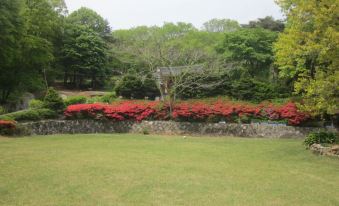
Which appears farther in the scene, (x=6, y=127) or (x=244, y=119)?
(x=244, y=119)

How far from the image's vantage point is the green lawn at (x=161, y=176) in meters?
6.44

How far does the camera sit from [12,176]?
7.77 metres

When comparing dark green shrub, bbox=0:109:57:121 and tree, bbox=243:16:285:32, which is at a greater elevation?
tree, bbox=243:16:285:32

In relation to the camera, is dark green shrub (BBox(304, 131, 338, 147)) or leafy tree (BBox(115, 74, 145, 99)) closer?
dark green shrub (BBox(304, 131, 338, 147))

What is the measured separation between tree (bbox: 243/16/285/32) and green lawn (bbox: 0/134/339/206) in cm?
2201

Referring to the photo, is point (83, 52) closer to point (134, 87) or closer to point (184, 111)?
point (134, 87)

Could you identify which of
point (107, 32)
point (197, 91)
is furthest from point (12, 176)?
point (107, 32)

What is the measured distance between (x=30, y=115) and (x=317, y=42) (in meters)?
13.9

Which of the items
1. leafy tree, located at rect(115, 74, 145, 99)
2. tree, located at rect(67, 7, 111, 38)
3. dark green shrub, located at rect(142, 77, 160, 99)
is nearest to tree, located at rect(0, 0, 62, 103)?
leafy tree, located at rect(115, 74, 145, 99)

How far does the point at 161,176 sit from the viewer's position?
26.8ft

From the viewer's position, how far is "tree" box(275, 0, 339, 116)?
1068 centimetres

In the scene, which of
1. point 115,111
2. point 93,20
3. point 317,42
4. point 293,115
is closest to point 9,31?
point 115,111

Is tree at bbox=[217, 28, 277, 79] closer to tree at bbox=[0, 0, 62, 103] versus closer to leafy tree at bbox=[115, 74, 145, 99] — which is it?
leafy tree at bbox=[115, 74, 145, 99]

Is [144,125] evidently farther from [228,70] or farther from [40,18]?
[40,18]
